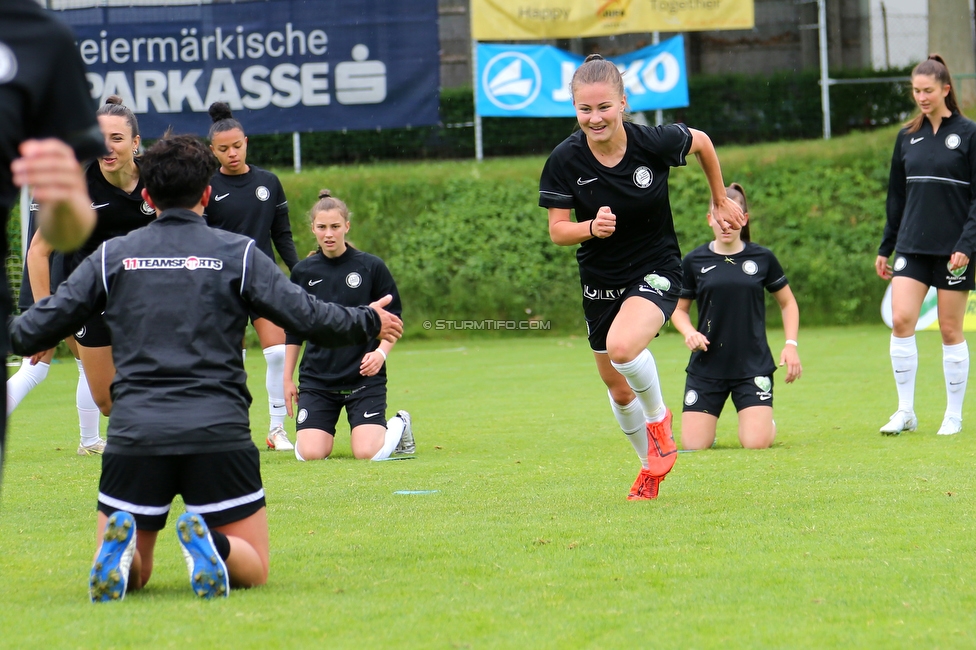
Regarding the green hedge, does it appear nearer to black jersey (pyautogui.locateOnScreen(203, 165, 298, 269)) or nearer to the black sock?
black jersey (pyautogui.locateOnScreen(203, 165, 298, 269))

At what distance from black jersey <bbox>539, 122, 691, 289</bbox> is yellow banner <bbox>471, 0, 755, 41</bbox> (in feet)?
47.8

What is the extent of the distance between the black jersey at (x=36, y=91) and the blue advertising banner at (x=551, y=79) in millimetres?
17762

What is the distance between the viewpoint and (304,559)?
462 centimetres

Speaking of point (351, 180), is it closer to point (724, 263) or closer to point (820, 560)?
point (724, 263)

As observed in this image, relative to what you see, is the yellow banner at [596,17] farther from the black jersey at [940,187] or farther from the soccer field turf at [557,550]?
the soccer field turf at [557,550]

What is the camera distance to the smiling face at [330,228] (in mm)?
7953

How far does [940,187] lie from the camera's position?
27.0 ft

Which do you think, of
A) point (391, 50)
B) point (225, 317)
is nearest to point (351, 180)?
point (391, 50)

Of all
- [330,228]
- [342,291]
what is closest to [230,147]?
[330,228]

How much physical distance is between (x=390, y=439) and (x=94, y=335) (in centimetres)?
204

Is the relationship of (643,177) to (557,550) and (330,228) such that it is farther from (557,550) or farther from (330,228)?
(330,228)

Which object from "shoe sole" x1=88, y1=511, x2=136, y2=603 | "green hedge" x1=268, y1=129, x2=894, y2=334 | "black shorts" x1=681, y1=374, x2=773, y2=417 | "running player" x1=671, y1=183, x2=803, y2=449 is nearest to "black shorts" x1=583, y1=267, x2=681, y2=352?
"running player" x1=671, y1=183, x2=803, y2=449

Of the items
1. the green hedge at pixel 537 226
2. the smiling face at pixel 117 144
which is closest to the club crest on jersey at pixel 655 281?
the smiling face at pixel 117 144

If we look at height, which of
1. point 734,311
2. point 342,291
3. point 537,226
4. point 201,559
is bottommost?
point 201,559
